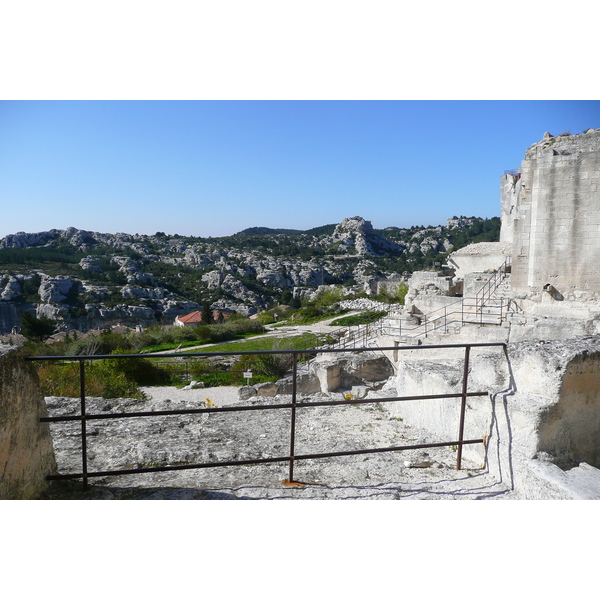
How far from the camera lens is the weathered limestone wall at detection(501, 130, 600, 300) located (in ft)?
35.7

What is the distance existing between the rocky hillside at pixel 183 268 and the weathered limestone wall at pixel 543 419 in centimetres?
4760

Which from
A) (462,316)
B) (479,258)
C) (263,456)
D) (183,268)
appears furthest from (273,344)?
(183,268)

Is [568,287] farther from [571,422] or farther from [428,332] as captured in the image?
[571,422]

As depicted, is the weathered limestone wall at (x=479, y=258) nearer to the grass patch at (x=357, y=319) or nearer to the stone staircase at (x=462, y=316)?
the stone staircase at (x=462, y=316)

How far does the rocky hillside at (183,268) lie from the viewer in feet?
177

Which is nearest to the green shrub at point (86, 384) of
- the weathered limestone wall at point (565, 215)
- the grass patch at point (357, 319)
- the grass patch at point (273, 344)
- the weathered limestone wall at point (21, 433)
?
the weathered limestone wall at point (21, 433)

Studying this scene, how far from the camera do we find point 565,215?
11258 millimetres

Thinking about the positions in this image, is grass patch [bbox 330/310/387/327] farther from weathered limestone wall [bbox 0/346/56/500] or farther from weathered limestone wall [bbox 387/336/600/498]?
weathered limestone wall [bbox 0/346/56/500]

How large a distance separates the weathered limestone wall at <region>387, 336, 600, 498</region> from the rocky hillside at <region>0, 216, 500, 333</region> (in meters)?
47.6

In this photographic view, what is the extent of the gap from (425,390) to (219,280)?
67.4 m

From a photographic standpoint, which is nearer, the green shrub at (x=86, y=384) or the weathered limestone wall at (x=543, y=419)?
the weathered limestone wall at (x=543, y=419)

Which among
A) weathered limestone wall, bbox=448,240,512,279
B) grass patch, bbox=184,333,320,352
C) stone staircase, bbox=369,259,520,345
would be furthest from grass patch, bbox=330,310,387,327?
stone staircase, bbox=369,259,520,345

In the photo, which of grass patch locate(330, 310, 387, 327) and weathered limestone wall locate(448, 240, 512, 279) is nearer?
weathered limestone wall locate(448, 240, 512, 279)

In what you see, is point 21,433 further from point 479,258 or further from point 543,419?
point 479,258
